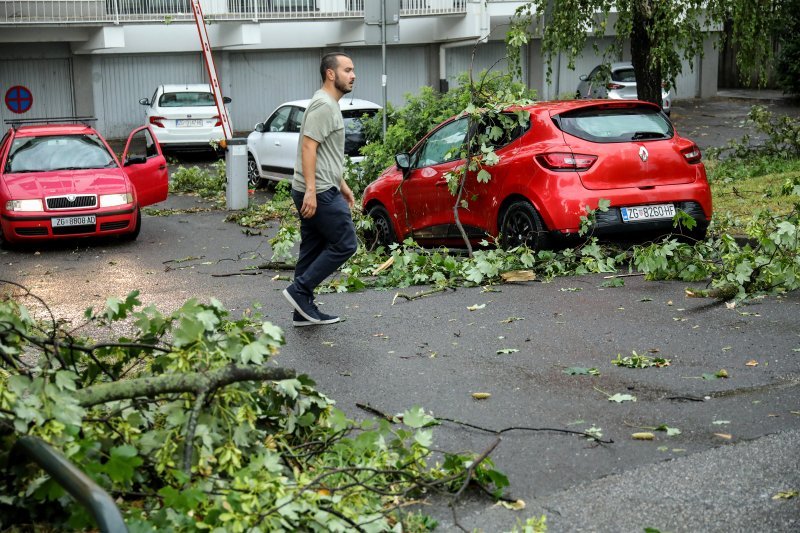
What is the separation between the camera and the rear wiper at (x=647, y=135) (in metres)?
11.2

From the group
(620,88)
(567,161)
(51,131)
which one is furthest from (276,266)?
(620,88)

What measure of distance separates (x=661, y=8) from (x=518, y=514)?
508 inches

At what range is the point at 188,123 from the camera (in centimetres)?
2861

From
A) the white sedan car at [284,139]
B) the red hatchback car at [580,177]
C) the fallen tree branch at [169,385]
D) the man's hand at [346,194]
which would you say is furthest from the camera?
the white sedan car at [284,139]

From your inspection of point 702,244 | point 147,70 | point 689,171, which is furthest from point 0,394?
point 147,70

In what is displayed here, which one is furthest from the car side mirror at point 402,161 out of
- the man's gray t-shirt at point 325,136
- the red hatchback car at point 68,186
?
the red hatchback car at point 68,186

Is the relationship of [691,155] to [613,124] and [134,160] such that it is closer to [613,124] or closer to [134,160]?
[613,124]

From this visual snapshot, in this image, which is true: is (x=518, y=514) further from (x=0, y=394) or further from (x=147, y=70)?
(x=147, y=70)

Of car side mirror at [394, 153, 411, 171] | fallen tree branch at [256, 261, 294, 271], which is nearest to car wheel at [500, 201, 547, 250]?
car side mirror at [394, 153, 411, 171]

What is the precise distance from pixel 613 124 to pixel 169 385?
755 centimetres

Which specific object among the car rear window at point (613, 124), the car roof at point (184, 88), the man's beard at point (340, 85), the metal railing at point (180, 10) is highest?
the metal railing at point (180, 10)

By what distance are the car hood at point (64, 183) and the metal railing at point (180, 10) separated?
18.1m

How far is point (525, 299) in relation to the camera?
972 cm

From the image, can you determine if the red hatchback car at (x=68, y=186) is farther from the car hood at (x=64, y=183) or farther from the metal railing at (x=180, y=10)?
the metal railing at (x=180, y=10)
